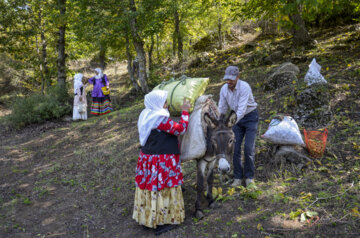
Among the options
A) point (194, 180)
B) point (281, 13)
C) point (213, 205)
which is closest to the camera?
point (213, 205)

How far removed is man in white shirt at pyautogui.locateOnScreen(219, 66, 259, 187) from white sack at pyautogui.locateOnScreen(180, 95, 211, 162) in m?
0.44

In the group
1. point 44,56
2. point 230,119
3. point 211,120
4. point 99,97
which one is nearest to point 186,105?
point 211,120

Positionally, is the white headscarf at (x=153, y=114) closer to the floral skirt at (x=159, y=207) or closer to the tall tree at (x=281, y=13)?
the floral skirt at (x=159, y=207)

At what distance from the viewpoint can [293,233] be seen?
3.12 meters

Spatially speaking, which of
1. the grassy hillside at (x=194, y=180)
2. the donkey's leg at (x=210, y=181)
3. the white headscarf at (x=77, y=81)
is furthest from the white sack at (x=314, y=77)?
the white headscarf at (x=77, y=81)

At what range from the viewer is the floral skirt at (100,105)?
438 inches

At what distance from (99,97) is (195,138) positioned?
8318mm

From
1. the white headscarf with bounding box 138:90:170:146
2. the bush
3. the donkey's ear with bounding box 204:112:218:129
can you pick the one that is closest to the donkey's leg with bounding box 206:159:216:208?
the donkey's ear with bounding box 204:112:218:129

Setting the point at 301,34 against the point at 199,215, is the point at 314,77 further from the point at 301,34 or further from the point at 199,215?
the point at 301,34

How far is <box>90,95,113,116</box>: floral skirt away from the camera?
1113 cm

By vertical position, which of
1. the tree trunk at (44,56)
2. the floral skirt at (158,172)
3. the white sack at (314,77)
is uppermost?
the tree trunk at (44,56)

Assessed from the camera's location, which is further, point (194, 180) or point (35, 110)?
point (35, 110)

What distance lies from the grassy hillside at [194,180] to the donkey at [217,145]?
57cm

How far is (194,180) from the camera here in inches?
194
